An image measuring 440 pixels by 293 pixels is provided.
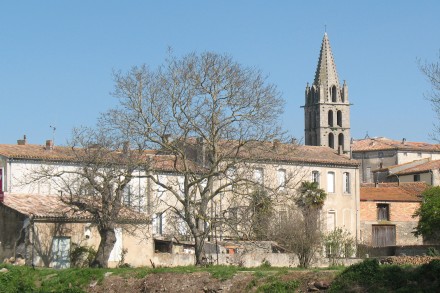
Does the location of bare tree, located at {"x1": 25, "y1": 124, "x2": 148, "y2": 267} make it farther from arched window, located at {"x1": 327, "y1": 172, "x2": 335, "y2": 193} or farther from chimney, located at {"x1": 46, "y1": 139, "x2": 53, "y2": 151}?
arched window, located at {"x1": 327, "y1": 172, "x2": 335, "y2": 193}

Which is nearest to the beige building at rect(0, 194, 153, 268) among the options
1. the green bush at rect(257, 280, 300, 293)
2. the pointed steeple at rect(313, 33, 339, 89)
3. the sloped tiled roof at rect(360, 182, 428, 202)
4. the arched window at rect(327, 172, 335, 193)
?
the green bush at rect(257, 280, 300, 293)

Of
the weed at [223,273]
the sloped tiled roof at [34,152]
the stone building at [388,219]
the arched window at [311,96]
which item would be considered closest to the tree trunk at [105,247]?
the weed at [223,273]

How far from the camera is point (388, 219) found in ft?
244

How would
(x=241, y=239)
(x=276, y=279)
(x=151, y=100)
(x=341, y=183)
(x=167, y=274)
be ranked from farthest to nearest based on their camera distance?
(x=341, y=183)
(x=241, y=239)
(x=151, y=100)
(x=167, y=274)
(x=276, y=279)

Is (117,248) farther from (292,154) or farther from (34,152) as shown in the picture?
(34,152)

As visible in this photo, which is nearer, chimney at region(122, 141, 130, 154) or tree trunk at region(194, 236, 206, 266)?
tree trunk at region(194, 236, 206, 266)

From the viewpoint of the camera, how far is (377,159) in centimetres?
11538

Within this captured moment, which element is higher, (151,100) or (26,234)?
(151,100)

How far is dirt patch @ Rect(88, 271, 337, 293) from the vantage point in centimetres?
3019

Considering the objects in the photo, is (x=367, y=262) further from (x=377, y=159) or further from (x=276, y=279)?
(x=377, y=159)

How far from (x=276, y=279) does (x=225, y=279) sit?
229 centimetres

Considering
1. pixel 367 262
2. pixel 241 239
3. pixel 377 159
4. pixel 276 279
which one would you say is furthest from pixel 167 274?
pixel 377 159

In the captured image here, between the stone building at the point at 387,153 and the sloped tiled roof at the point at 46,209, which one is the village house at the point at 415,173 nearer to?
the stone building at the point at 387,153

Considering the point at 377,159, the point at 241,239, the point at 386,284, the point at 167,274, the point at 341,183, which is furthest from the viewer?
the point at 377,159
